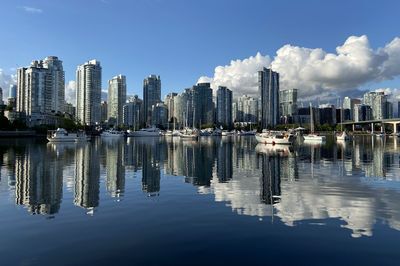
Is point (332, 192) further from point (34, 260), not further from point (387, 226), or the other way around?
point (34, 260)

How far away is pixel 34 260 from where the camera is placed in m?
12.4

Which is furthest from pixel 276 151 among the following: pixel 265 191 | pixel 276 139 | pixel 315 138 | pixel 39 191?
pixel 315 138

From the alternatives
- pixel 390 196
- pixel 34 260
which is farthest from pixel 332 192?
pixel 34 260

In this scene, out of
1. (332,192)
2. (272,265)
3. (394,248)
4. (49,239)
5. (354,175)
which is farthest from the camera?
(354,175)

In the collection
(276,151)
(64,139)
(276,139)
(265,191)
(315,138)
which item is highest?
(315,138)

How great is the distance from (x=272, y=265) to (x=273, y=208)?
8.79m

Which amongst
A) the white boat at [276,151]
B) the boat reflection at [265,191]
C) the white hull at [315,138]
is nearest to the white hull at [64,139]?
the white boat at [276,151]

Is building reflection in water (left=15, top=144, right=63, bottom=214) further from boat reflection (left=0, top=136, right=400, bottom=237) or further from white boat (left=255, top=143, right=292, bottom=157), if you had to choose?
white boat (left=255, top=143, right=292, bottom=157)

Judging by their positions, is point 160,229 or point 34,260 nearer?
point 34,260

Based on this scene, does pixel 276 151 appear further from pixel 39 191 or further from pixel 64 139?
pixel 64 139

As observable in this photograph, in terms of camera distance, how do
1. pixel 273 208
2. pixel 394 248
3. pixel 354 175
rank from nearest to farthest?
1. pixel 394 248
2. pixel 273 208
3. pixel 354 175

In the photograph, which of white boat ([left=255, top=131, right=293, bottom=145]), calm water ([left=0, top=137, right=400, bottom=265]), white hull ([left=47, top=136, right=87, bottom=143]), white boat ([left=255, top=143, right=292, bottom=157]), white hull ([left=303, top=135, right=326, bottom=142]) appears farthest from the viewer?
white hull ([left=47, top=136, right=87, bottom=143])

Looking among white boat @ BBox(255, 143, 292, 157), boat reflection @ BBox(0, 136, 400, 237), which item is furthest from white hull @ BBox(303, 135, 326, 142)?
boat reflection @ BBox(0, 136, 400, 237)

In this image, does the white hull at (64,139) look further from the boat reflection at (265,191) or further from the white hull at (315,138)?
the boat reflection at (265,191)
